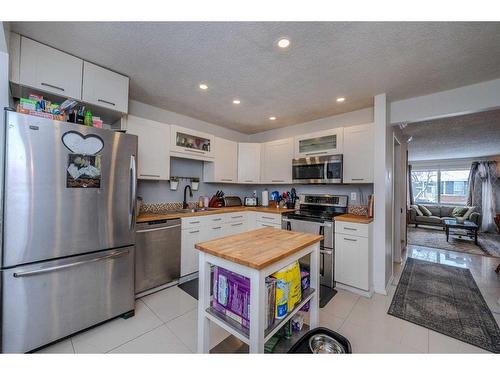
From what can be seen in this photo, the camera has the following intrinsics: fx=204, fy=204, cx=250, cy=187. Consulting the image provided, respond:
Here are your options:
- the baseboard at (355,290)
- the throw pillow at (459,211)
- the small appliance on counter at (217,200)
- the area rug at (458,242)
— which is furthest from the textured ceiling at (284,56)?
the throw pillow at (459,211)

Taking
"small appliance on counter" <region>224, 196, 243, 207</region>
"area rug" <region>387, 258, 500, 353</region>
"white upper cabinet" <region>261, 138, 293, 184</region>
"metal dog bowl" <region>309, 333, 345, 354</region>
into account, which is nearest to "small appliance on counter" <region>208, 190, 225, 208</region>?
"small appliance on counter" <region>224, 196, 243, 207</region>

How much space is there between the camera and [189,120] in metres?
3.46

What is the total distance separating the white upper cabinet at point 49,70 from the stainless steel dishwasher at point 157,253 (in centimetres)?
144

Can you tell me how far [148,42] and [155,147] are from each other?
1.30 meters

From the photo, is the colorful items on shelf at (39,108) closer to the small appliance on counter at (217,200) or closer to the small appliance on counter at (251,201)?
the small appliance on counter at (217,200)

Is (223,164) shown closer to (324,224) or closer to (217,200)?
(217,200)

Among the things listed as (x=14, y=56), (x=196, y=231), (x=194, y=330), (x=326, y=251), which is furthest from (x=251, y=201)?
(x=14, y=56)

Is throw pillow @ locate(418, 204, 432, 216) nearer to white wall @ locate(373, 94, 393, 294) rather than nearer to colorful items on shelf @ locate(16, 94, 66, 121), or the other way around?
white wall @ locate(373, 94, 393, 294)

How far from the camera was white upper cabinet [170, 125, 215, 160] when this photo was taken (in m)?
2.90

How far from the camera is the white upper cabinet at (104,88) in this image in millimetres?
1897

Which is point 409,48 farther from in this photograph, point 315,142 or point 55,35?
point 55,35

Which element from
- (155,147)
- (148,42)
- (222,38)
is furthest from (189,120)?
(222,38)
